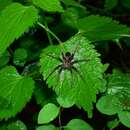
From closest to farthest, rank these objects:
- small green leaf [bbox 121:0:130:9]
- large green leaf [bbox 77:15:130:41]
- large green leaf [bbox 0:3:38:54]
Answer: large green leaf [bbox 0:3:38:54], large green leaf [bbox 77:15:130:41], small green leaf [bbox 121:0:130:9]

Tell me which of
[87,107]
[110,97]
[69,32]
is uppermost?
[87,107]

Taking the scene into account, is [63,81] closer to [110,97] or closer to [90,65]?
[90,65]

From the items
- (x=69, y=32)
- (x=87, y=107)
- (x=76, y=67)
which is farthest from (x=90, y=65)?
(x=69, y=32)

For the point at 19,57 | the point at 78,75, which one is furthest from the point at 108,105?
the point at 19,57

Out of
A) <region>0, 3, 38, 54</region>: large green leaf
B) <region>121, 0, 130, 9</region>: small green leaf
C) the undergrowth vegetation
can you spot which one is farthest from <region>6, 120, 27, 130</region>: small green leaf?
<region>121, 0, 130, 9</region>: small green leaf

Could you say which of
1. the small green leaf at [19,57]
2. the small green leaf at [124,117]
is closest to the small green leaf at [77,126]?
the small green leaf at [124,117]

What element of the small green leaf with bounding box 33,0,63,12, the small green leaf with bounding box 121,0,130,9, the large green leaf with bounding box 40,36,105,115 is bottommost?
the small green leaf with bounding box 121,0,130,9

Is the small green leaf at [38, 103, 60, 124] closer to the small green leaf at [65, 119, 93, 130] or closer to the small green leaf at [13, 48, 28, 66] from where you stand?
the small green leaf at [65, 119, 93, 130]
